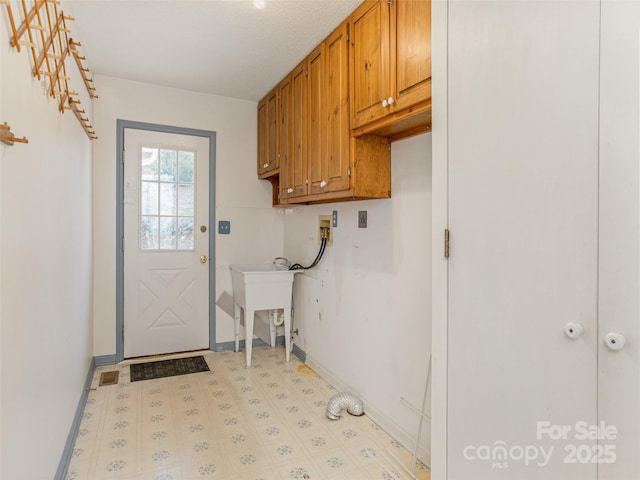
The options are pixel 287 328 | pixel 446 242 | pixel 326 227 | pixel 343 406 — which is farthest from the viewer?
pixel 287 328

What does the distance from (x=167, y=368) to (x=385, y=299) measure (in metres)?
2.12

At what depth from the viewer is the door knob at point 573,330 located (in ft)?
2.91

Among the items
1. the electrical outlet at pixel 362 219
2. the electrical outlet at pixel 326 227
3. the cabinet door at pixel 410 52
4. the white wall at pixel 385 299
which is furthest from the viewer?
the electrical outlet at pixel 326 227

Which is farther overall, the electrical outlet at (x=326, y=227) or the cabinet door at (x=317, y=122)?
the electrical outlet at (x=326, y=227)

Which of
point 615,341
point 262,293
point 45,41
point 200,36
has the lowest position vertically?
point 262,293

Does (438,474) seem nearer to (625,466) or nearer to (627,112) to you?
(625,466)

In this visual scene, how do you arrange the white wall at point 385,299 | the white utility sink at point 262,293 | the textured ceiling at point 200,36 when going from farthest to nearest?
the white utility sink at point 262,293
the textured ceiling at point 200,36
the white wall at point 385,299

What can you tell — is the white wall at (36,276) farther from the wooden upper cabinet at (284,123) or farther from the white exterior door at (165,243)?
the wooden upper cabinet at (284,123)

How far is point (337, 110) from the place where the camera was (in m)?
2.33

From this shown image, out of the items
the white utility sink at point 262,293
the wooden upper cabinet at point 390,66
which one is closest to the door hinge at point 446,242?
the wooden upper cabinet at point 390,66

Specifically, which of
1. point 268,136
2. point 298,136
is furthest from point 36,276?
point 268,136

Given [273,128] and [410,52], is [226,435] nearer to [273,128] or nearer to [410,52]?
[410,52]

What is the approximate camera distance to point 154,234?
3.50 metres

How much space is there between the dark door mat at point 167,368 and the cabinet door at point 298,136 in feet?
5.65
